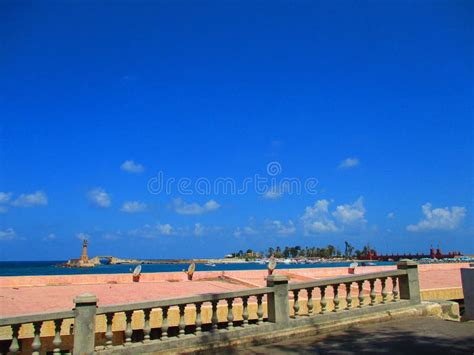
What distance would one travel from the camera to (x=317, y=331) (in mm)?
9656

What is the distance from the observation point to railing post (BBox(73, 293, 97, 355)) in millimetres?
7762

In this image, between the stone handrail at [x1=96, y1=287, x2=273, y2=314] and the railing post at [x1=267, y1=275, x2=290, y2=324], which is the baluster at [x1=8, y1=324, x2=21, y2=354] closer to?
the stone handrail at [x1=96, y1=287, x2=273, y2=314]

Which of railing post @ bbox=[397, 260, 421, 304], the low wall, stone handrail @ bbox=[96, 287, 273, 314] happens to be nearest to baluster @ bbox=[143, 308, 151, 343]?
stone handrail @ bbox=[96, 287, 273, 314]

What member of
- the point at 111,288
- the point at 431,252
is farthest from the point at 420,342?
the point at 431,252

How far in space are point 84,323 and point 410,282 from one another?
26.5ft

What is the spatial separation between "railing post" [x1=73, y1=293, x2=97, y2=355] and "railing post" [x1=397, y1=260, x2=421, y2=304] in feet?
25.6

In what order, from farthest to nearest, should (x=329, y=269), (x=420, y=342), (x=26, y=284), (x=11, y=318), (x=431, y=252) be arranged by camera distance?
(x=431, y=252) → (x=329, y=269) → (x=26, y=284) → (x=420, y=342) → (x=11, y=318)

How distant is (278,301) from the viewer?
9.62 metres

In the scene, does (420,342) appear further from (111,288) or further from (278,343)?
(111,288)

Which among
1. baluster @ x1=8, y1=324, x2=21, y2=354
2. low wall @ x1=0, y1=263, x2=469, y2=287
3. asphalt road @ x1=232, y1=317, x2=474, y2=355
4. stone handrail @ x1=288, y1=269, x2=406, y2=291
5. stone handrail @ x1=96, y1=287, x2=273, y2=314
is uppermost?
stone handrail @ x1=288, y1=269, x2=406, y2=291

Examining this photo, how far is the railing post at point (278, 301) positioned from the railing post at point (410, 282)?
3.65m

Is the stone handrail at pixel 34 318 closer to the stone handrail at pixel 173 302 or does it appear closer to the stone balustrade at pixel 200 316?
the stone balustrade at pixel 200 316

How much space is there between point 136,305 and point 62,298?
859 centimetres

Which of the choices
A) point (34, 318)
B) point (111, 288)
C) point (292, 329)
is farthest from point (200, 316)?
point (111, 288)
